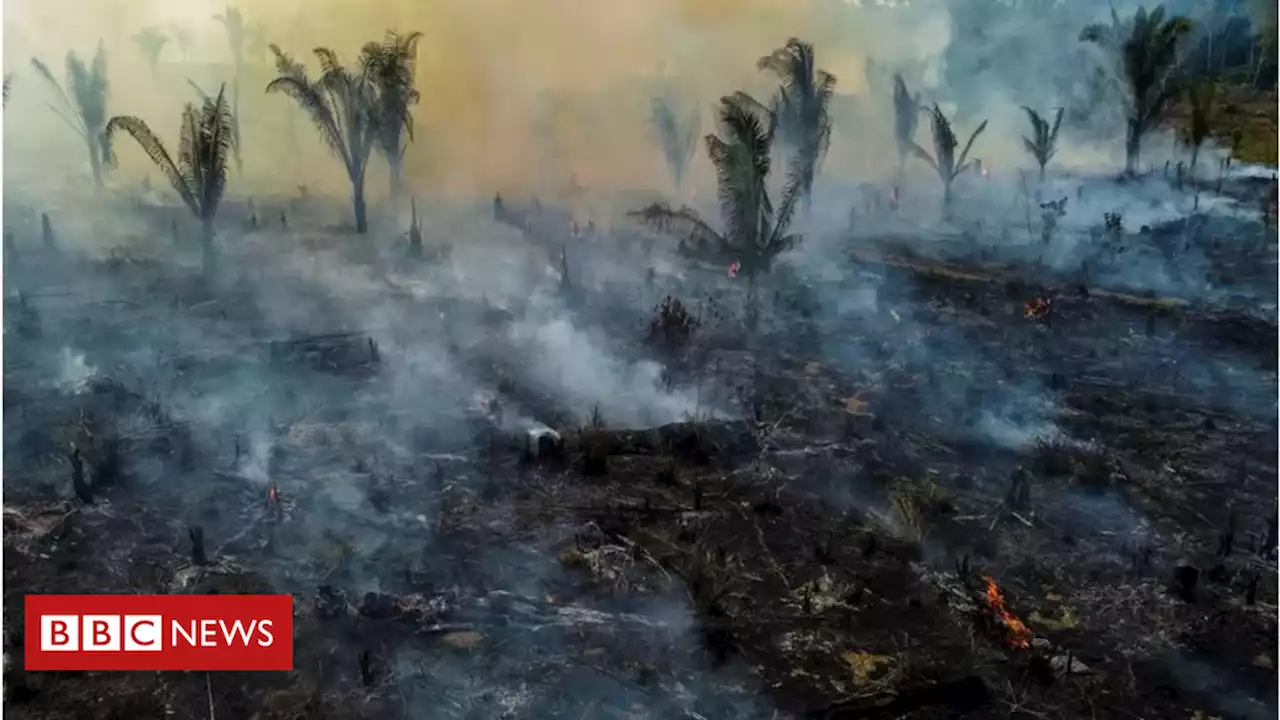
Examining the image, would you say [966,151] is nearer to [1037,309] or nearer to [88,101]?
[1037,309]

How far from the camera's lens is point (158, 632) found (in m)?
4.21

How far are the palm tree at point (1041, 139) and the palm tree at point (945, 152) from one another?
10.2 inches

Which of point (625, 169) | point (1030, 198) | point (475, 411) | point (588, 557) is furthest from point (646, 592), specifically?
point (1030, 198)

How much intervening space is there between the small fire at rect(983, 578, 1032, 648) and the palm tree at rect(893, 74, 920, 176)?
2.37 m

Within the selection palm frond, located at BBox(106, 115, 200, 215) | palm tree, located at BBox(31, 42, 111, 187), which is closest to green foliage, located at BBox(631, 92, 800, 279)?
palm frond, located at BBox(106, 115, 200, 215)

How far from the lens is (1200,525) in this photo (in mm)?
4586

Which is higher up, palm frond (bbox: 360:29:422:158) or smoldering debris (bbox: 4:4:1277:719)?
palm frond (bbox: 360:29:422:158)

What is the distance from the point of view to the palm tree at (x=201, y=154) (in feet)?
14.9

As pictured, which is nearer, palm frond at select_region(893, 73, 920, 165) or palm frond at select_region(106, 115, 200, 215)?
palm frond at select_region(106, 115, 200, 215)

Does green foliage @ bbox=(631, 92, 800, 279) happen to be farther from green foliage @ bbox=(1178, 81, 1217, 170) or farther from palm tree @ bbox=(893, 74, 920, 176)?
green foliage @ bbox=(1178, 81, 1217, 170)

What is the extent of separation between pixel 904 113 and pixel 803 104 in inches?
21.6

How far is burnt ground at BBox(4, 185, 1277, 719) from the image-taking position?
13.8ft

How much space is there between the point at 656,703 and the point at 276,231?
3065 mm

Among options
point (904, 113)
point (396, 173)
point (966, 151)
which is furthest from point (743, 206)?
point (396, 173)
